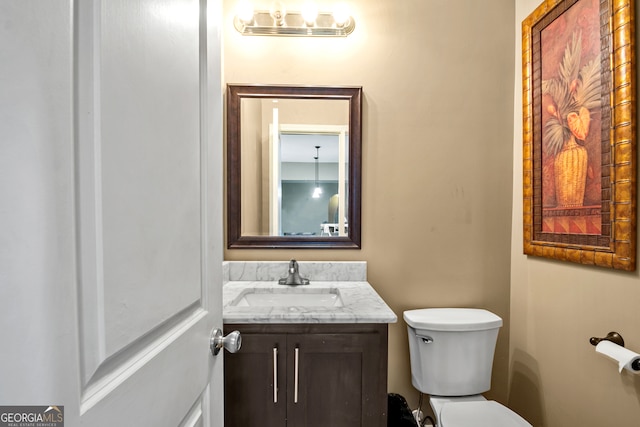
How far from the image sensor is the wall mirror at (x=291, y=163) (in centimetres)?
164

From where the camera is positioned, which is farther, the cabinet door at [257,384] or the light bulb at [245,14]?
the light bulb at [245,14]

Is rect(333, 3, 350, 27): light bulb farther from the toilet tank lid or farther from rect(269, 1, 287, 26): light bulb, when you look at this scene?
the toilet tank lid

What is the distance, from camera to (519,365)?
5.33 ft

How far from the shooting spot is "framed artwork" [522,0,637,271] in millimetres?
1074

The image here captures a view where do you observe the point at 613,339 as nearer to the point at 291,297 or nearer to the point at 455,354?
the point at 455,354

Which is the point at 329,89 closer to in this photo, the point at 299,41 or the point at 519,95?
the point at 299,41

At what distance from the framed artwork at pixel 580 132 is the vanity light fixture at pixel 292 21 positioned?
0.95 m

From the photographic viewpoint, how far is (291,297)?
59.7 inches

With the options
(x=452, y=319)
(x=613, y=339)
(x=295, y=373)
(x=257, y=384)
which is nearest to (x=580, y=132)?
(x=613, y=339)

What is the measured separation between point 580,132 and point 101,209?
5.30ft

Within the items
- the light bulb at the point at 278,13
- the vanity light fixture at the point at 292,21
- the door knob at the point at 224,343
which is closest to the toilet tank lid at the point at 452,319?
the door knob at the point at 224,343

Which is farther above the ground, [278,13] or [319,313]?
[278,13]

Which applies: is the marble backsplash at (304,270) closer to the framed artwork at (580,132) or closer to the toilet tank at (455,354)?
the toilet tank at (455,354)

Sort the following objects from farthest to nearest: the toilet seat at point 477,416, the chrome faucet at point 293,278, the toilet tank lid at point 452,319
→ the chrome faucet at point 293,278
the toilet tank lid at point 452,319
the toilet seat at point 477,416
